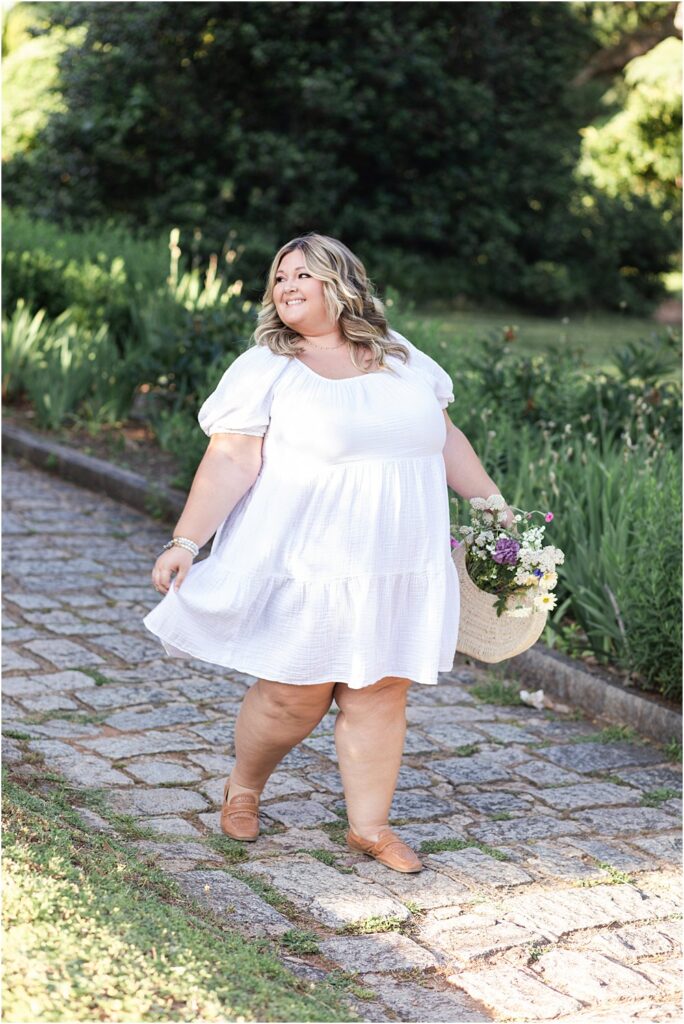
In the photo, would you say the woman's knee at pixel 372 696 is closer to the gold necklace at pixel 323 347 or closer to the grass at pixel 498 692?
the gold necklace at pixel 323 347

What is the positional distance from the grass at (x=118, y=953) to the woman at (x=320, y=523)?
0.68m

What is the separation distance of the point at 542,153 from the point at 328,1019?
19.5 metres

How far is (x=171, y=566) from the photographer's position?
12.2 ft

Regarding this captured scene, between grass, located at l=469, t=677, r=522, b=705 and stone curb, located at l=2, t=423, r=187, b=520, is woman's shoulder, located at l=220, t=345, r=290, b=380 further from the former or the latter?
stone curb, located at l=2, t=423, r=187, b=520

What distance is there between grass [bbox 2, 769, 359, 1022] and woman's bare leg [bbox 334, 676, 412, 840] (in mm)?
606

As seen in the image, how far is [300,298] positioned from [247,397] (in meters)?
0.33

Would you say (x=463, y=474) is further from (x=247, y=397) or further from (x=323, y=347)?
(x=247, y=397)

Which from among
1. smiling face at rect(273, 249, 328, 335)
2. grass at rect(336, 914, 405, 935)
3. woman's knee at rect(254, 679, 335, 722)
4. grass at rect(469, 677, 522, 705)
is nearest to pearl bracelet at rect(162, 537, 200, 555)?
woman's knee at rect(254, 679, 335, 722)

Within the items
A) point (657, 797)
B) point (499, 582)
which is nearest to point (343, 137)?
point (657, 797)

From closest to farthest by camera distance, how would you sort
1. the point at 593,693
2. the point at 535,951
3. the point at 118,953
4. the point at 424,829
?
the point at 118,953 < the point at 535,951 < the point at 424,829 < the point at 593,693

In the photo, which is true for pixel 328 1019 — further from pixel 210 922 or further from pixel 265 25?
pixel 265 25

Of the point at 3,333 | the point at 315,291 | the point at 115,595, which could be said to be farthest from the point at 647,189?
the point at 315,291

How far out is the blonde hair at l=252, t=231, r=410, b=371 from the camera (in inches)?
150

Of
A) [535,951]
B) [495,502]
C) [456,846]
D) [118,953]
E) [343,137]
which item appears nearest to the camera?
[118,953]
